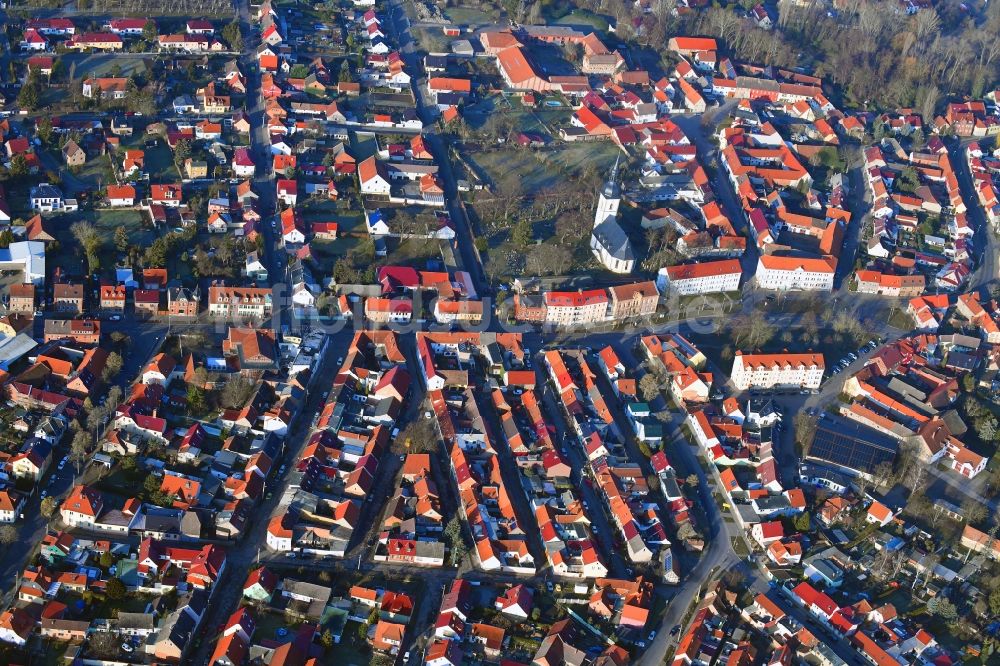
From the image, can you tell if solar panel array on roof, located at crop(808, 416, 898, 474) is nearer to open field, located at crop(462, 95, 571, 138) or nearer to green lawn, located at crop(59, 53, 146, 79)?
open field, located at crop(462, 95, 571, 138)

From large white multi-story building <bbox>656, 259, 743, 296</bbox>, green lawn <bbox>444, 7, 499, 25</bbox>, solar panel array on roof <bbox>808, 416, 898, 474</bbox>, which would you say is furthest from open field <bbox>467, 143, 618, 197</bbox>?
solar panel array on roof <bbox>808, 416, 898, 474</bbox>

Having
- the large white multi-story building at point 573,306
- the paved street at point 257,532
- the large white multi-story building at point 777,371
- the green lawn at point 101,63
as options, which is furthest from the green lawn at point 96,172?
the large white multi-story building at point 777,371

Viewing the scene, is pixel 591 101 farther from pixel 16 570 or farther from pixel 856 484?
pixel 16 570

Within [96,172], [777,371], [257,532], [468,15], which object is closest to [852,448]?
[777,371]

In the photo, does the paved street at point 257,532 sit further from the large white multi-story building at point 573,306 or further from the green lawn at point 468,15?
the green lawn at point 468,15

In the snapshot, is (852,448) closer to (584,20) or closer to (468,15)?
(584,20)

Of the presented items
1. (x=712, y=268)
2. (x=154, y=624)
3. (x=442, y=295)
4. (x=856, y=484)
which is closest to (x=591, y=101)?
(x=712, y=268)
